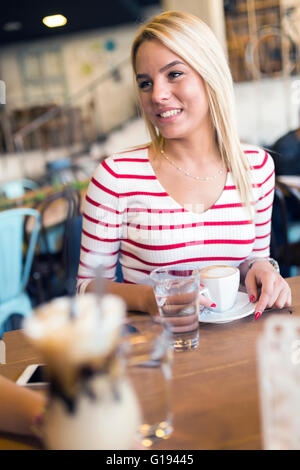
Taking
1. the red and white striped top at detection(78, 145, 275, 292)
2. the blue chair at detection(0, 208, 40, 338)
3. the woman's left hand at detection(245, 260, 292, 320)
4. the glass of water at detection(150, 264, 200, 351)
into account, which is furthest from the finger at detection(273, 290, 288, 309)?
the blue chair at detection(0, 208, 40, 338)

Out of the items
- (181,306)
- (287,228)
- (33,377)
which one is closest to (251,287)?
(181,306)

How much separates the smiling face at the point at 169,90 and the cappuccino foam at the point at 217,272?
1.59 feet

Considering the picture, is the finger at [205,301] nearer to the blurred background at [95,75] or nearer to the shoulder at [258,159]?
the shoulder at [258,159]

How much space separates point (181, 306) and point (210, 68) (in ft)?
2.55

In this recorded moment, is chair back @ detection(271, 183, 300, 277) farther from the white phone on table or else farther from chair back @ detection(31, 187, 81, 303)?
the white phone on table

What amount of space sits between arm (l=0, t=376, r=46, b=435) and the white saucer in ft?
1.36

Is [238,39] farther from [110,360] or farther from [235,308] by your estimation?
[110,360]

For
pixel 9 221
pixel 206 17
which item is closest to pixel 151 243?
pixel 9 221

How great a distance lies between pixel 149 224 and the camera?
4.41ft

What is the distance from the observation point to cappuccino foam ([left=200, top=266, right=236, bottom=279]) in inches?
38.6

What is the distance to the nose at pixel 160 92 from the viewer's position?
126 cm

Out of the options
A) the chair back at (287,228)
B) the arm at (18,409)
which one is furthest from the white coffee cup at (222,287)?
the chair back at (287,228)

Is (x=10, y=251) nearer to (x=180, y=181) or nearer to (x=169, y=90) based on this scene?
(x=180, y=181)

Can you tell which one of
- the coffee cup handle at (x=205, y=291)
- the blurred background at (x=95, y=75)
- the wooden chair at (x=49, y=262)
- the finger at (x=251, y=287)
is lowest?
the wooden chair at (x=49, y=262)
